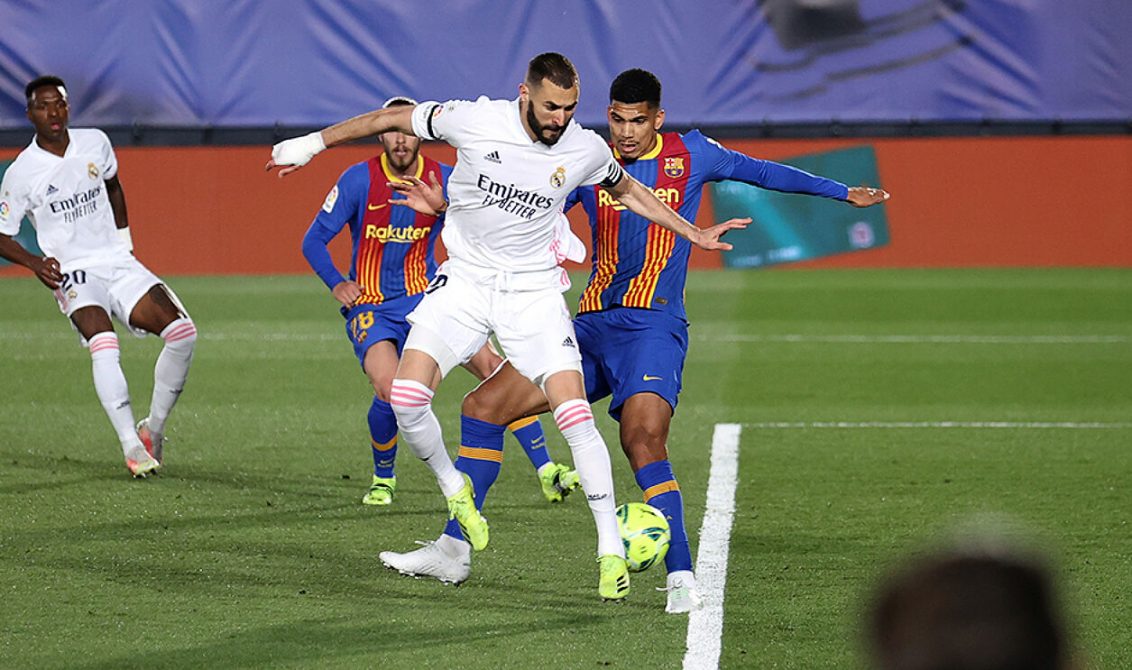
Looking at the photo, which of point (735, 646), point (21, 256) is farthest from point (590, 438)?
point (21, 256)

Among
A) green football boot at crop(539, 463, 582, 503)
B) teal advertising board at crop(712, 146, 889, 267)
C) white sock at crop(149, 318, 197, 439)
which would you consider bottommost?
green football boot at crop(539, 463, 582, 503)

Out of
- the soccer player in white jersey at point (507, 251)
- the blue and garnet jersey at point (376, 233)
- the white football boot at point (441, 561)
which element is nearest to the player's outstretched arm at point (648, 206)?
the soccer player in white jersey at point (507, 251)

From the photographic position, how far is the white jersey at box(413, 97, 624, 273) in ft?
18.3

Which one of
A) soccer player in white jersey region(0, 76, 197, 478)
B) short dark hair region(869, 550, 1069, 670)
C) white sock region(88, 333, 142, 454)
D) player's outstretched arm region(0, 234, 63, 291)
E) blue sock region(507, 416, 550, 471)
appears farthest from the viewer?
soccer player in white jersey region(0, 76, 197, 478)

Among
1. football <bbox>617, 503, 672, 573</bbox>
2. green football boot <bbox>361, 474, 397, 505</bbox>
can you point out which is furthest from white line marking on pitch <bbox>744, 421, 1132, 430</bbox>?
football <bbox>617, 503, 672, 573</bbox>

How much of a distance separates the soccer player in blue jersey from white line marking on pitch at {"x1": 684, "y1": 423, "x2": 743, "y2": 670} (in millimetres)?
745

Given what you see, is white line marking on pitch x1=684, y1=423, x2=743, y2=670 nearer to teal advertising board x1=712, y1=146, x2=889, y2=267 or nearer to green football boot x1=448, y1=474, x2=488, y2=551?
green football boot x1=448, y1=474, x2=488, y2=551

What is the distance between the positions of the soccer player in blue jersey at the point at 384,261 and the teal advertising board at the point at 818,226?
470 inches

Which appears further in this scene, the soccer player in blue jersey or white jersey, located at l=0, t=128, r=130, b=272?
white jersey, located at l=0, t=128, r=130, b=272

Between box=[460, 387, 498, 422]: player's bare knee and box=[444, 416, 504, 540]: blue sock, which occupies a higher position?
box=[460, 387, 498, 422]: player's bare knee

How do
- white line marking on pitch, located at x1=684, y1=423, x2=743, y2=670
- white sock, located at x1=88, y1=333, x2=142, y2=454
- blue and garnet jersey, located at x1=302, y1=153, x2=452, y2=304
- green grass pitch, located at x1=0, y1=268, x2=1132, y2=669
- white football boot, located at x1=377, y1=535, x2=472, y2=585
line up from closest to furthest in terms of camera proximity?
white line marking on pitch, located at x1=684, y1=423, x2=743, y2=670 → green grass pitch, located at x1=0, y1=268, x2=1132, y2=669 → white football boot, located at x1=377, y1=535, x2=472, y2=585 → blue and garnet jersey, located at x1=302, y1=153, x2=452, y2=304 → white sock, located at x1=88, y1=333, x2=142, y2=454

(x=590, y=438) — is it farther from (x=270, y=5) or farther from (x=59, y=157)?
(x=270, y=5)

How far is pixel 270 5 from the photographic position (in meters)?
20.6

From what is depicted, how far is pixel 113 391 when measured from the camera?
8.22 meters
